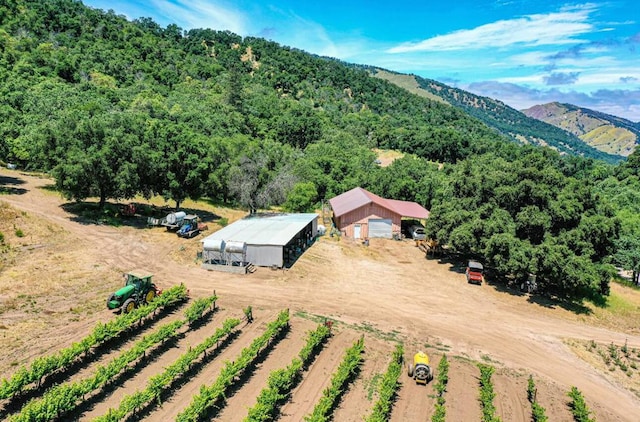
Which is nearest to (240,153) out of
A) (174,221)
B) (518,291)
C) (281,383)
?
(174,221)

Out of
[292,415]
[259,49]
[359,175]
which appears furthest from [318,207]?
[259,49]

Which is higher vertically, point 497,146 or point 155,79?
point 155,79

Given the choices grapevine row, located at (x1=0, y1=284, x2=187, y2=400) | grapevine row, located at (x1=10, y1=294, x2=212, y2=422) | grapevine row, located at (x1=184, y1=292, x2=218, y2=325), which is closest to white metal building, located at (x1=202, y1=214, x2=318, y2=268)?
grapevine row, located at (x1=184, y1=292, x2=218, y2=325)

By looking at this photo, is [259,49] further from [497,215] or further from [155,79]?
[497,215]

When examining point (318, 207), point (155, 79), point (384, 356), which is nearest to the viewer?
point (384, 356)

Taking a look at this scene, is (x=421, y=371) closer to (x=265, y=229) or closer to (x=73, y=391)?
(x=73, y=391)

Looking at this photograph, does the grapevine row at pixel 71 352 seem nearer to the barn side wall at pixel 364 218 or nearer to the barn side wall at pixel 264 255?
Answer: the barn side wall at pixel 264 255

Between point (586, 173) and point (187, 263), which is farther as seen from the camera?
point (586, 173)
